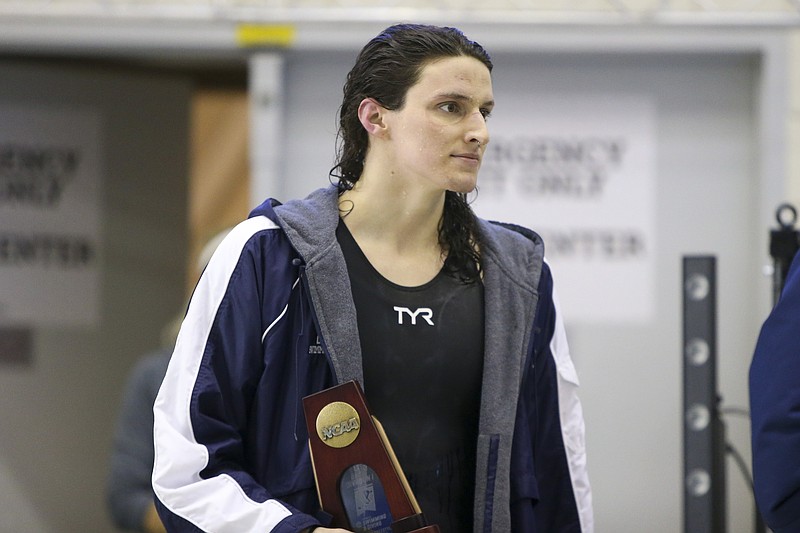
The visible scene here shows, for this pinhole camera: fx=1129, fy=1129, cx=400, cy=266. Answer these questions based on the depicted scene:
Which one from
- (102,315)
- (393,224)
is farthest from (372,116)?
(102,315)

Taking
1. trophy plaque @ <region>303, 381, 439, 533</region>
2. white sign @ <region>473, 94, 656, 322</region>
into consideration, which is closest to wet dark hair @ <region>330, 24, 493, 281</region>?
trophy plaque @ <region>303, 381, 439, 533</region>

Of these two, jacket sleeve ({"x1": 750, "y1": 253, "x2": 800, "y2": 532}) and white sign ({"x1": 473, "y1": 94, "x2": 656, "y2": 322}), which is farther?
white sign ({"x1": 473, "y1": 94, "x2": 656, "y2": 322})

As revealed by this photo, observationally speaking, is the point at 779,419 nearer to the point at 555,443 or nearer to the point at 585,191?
the point at 555,443

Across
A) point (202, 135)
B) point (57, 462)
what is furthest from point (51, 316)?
point (202, 135)

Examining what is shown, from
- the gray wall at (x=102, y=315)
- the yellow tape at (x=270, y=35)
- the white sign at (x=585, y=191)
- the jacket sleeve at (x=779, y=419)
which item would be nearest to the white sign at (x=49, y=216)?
the gray wall at (x=102, y=315)

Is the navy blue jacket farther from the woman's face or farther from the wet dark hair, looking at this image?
the woman's face

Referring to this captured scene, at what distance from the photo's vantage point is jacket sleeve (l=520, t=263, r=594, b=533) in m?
2.16

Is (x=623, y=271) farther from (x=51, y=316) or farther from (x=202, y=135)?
(x=202, y=135)

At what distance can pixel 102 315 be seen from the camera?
5.61 meters

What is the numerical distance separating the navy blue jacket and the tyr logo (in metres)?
0.10

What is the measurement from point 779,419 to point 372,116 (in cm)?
90

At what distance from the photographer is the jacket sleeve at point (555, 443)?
2160 millimetres

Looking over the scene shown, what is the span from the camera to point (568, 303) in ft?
14.0

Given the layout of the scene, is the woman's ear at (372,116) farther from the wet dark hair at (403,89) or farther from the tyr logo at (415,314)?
the tyr logo at (415,314)
